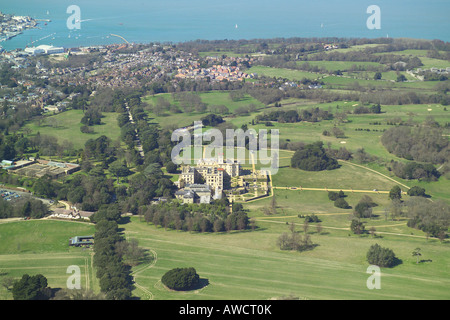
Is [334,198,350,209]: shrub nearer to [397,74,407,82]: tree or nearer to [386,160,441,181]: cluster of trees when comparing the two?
[386,160,441,181]: cluster of trees

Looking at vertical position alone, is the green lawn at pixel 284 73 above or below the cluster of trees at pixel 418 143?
above

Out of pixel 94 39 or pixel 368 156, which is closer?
pixel 368 156

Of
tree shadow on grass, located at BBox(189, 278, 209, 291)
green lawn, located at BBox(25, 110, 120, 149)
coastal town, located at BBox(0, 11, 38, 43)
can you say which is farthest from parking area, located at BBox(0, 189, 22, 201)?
coastal town, located at BBox(0, 11, 38, 43)

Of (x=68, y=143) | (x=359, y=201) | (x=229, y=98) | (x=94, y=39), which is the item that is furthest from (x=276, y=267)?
(x=94, y=39)

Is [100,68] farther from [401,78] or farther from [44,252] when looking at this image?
[44,252]

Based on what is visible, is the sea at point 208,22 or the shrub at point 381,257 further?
the sea at point 208,22

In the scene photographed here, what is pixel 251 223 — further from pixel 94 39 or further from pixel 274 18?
pixel 274 18

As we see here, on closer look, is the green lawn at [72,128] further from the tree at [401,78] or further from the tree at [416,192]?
the tree at [401,78]

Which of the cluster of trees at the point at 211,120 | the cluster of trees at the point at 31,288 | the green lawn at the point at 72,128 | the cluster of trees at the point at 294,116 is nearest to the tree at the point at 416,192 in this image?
the cluster of trees at the point at 294,116
